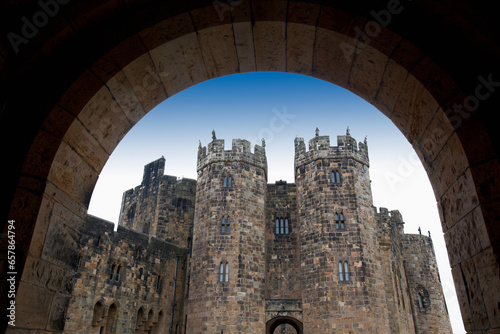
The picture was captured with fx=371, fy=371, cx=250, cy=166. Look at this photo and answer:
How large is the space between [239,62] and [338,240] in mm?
17741

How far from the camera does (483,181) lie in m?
2.87

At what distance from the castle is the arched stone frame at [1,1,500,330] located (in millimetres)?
16395

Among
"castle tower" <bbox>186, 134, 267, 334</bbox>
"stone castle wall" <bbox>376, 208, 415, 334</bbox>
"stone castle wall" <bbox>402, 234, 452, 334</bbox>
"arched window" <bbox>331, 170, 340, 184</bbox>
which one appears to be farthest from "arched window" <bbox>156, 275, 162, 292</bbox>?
"stone castle wall" <bbox>402, 234, 452, 334</bbox>

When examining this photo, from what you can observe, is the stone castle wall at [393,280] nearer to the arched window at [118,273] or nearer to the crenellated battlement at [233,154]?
the crenellated battlement at [233,154]

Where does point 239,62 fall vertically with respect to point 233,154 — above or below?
below

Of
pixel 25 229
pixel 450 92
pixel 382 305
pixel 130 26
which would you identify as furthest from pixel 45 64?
pixel 382 305

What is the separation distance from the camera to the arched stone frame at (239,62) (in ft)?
9.75

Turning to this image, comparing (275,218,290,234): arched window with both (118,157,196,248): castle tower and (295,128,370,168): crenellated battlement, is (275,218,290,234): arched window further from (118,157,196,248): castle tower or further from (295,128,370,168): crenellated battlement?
(118,157,196,248): castle tower

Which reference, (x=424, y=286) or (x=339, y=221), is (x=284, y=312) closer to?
(x=339, y=221)

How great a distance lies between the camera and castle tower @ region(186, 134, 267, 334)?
19.4 m

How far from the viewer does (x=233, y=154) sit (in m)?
23.3

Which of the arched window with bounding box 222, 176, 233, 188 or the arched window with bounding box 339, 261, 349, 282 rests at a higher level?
the arched window with bounding box 222, 176, 233, 188

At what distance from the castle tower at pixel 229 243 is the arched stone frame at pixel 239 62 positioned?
17114mm

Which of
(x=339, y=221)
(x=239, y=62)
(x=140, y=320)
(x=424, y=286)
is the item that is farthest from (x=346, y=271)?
(x=239, y=62)
